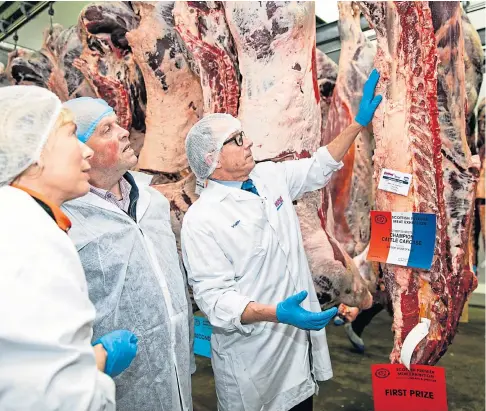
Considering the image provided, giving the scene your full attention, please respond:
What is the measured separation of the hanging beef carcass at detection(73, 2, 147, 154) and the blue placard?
1.70 m

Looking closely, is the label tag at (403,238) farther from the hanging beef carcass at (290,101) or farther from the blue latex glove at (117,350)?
the blue latex glove at (117,350)

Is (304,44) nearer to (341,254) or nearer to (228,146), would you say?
(228,146)

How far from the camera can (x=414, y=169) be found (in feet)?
7.06

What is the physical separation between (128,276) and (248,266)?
0.53 meters

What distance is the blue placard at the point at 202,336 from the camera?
2.34 m

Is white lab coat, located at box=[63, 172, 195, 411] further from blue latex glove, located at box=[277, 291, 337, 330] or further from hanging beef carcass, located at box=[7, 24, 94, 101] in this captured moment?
hanging beef carcass, located at box=[7, 24, 94, 101]

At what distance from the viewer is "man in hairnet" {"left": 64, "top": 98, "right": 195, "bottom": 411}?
1.74 m

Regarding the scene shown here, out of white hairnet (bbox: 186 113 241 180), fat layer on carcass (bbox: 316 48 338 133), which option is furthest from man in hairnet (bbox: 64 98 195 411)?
fat layer on carcass (bbox: 316 48 338 133)

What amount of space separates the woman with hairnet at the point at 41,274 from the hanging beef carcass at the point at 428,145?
4.80 feet

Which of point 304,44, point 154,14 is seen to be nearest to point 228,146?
point 304,44

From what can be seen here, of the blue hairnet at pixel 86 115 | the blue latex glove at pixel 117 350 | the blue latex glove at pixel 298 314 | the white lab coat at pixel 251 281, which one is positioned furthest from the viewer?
the white lab coat at pixel 251 281

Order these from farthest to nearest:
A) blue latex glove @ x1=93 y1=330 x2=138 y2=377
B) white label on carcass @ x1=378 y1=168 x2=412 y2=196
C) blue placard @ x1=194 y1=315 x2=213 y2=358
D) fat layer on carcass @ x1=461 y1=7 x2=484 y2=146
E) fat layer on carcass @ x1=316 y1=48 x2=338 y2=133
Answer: fat layer on carcass @ x1=316 y1=48 x2=338 y2=133 < fat layer on carcass @ x1=461 y1=7 x2=484 y2=146 < blue placard @ x1=194 y1=315 x2=213 y2=358 < white label on carcass @ x1=378 y1=168 x2=412 y2=196 < blue latex glove @ x1=93 y1=330 x2=138 y2=377

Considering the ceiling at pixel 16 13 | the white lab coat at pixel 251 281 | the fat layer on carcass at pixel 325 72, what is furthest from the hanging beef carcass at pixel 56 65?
the white lab coat at pixel 251 281

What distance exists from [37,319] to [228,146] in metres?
1.32
